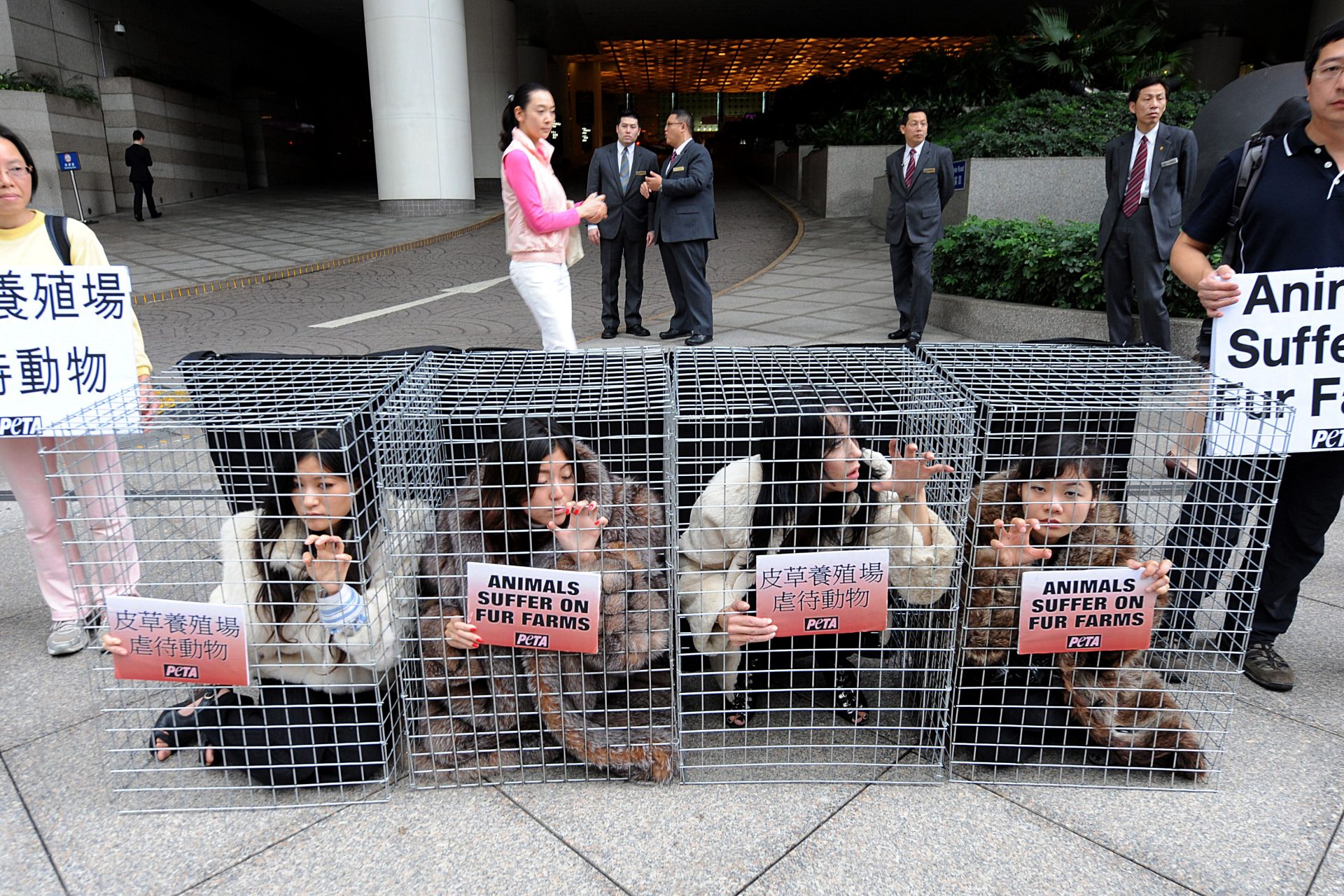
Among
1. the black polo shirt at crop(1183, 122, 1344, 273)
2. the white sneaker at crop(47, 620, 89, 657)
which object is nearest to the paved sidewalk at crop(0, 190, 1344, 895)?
the white sneaker at crop(47, 620, 89, 657)

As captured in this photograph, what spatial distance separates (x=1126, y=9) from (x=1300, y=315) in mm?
13097

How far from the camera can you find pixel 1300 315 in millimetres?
2400

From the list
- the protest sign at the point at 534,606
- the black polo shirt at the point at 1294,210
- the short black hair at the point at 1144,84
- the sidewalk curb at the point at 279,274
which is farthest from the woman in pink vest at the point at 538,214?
the sidewalk curb at the point at 279,274

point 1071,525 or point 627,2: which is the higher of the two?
point 627,2

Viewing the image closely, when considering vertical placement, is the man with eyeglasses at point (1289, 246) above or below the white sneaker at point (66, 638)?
above

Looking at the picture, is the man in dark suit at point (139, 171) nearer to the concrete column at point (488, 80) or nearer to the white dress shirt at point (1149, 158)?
the concrete column at point (488, 80)

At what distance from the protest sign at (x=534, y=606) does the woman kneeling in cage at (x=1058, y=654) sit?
1035 mm

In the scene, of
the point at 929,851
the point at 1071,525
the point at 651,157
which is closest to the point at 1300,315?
the point at 1071,525

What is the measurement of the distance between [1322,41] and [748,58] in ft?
115

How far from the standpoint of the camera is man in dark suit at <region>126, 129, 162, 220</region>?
15.2 metres

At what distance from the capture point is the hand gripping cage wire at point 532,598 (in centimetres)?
222

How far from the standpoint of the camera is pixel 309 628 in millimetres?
2314

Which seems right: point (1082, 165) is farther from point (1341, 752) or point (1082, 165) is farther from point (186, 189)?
point (186, 189)

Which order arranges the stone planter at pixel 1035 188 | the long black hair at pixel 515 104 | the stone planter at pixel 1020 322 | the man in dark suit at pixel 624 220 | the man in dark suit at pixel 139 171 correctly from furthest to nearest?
the man in dark suit at pixel 139 171 < the stone planter at pixel 1035 188 < the man in dark suit at pixel 624 220 < the stone planter at pixel 1020 322 < the long black hair at pixel 515 104
